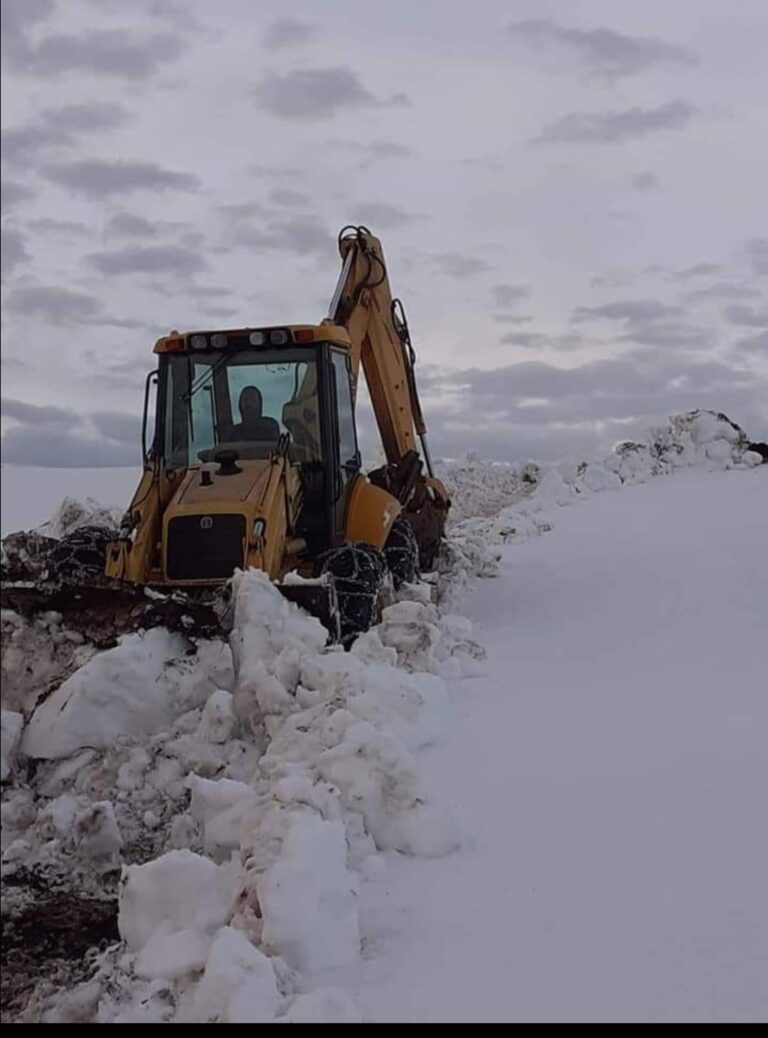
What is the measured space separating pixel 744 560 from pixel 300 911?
7.97 m

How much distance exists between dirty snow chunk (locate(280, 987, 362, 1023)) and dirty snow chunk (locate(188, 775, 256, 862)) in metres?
0.81

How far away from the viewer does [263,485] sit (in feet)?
22.3

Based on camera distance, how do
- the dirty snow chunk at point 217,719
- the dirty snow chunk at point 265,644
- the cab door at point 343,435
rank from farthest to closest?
the cab door at point 343,435, the dirty snow chunk at point 265,644, the dirty snow chunk at point 217,719

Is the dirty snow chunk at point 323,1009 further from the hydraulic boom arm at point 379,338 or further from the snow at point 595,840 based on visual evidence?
the hydraulic boom arm at point 379,338

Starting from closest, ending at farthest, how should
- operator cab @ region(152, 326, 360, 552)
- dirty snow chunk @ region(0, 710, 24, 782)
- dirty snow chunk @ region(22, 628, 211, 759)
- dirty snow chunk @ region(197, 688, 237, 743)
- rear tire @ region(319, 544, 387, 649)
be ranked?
dirty snow chunk @ region(0, 710, 24, 782), dirty snow chunk @ region(22, 628, 211, 759), dirty snow chunk @ region(197, 688, 237, 743), rear tire @ region(319, 544, 387, 649), operator cab @ region(152, 326, 360, 552)

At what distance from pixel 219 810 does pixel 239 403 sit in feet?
13.1

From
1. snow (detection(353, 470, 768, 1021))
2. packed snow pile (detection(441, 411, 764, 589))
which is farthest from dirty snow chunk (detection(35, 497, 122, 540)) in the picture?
packed snow pile (detection(441, 411, 764, 589))

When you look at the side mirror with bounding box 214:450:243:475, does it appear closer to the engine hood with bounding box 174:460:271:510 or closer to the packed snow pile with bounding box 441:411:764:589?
the engine hood with bounding box 174:460:271:510

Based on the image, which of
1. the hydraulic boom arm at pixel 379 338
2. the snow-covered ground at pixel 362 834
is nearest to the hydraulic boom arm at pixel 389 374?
the hydraulic boom arm at pixel 379 338

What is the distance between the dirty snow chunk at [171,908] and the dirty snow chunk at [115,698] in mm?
398

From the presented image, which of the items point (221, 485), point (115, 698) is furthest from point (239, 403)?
point (115, 698)

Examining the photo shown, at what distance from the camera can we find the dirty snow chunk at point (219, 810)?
378cm

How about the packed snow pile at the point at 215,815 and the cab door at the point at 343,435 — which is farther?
the cab door at the point at 343,435

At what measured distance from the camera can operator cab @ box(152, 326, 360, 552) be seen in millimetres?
7414
